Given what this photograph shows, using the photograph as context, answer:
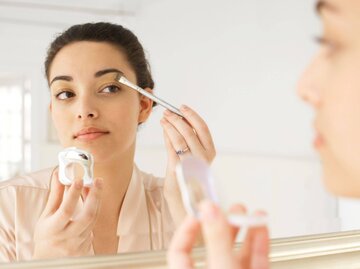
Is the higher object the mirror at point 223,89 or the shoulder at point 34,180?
the mirror at point 223,89

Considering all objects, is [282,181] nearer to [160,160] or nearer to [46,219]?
[160,160]

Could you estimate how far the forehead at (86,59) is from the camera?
0.44 m

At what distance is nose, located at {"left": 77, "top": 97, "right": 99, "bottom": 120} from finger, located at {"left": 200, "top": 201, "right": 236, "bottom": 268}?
8.0 inches

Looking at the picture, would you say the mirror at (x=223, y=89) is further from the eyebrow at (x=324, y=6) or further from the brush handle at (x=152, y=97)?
the eyebrow at (x=324, y=6)

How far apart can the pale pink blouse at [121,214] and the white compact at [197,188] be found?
0.17 meters

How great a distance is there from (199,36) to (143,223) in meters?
0.19

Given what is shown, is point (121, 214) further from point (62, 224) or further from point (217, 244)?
point (217, 244)

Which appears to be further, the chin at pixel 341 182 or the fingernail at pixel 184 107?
the fingernail at pixel 184 107

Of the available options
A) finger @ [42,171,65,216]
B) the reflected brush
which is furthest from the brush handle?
finger @ [42,171,65,216]

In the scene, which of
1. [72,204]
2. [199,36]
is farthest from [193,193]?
[199,36]

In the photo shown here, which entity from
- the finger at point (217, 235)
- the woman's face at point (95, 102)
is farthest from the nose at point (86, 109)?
the finger at point (217, 235)

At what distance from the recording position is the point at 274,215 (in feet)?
1.87

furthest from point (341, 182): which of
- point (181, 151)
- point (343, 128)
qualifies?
point (181, 151)

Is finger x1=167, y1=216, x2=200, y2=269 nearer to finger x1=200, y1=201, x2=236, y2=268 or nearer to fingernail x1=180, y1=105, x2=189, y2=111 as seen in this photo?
finger x1=200, y1=201, x2=236, y2=268
